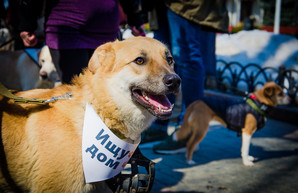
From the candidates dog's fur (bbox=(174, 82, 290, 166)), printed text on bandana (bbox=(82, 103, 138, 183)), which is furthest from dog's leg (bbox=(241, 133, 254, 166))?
printed text on bandana (bbox=(82, 103, 138, 183))

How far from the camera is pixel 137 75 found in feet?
6.09

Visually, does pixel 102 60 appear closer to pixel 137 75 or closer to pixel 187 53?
pixel 137 75

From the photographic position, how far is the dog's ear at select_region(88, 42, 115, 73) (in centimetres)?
185

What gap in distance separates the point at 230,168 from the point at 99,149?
2.13m

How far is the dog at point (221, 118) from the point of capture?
3512mm

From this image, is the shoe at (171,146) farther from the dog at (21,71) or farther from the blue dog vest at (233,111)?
the dog at (21,71)

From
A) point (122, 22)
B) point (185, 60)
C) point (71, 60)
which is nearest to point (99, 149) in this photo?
point (71, 60)

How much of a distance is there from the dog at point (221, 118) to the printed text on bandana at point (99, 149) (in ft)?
6.12

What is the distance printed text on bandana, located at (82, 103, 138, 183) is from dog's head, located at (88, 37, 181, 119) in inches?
7.9

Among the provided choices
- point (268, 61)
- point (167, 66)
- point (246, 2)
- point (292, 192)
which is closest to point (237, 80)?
point (268, 61)

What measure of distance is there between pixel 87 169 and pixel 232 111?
2.43 meters

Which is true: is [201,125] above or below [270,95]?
below

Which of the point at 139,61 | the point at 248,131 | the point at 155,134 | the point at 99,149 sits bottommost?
the point at 155,134

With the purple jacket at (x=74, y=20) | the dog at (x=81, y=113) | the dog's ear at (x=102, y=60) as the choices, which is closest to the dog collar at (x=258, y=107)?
the dog at (x=81, y=113)
